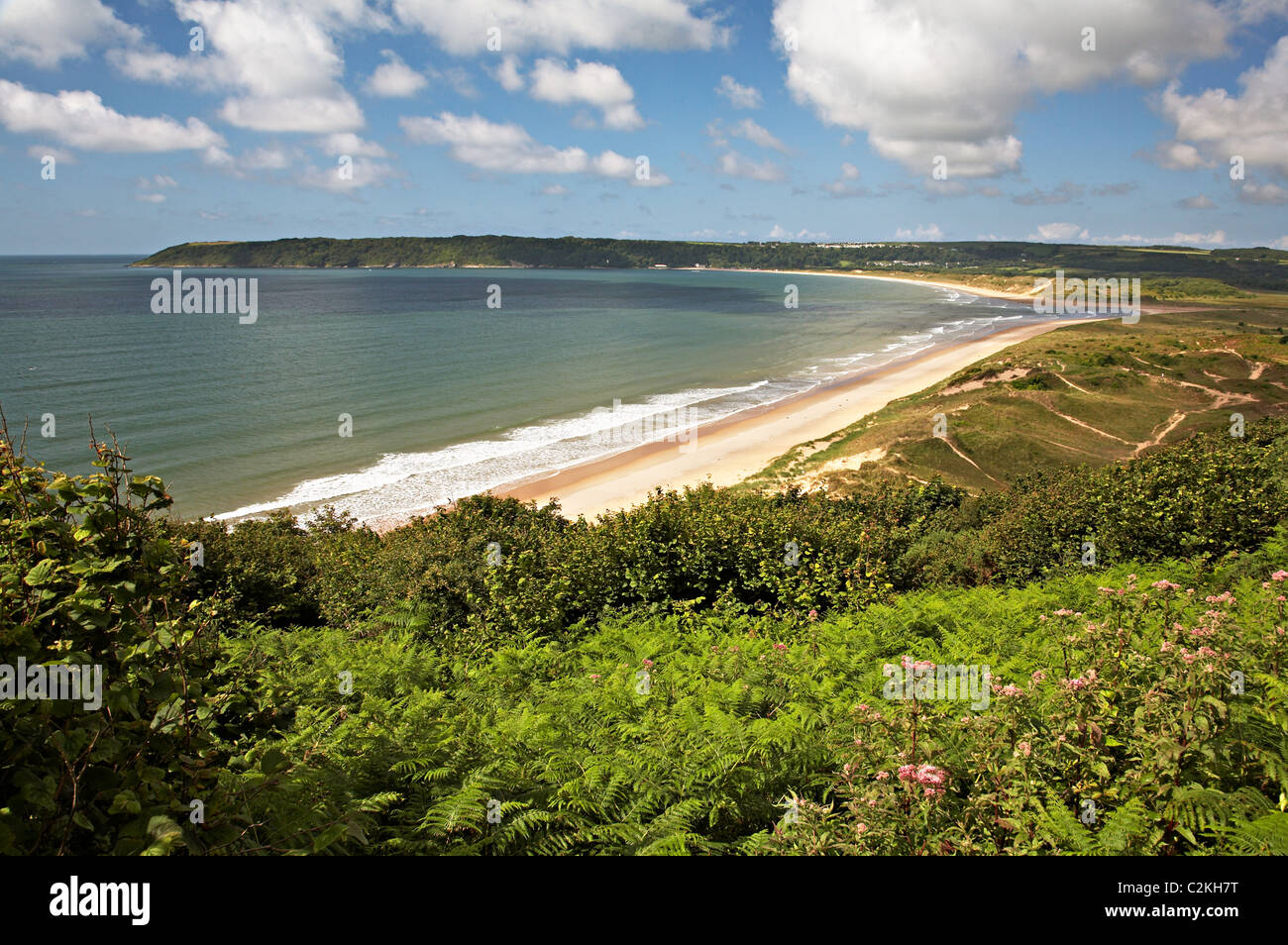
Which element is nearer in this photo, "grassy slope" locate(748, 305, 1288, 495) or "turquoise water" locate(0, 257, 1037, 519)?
"grassy slope" locate(748, 305, 1288, 495)

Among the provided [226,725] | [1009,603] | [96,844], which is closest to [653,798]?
[226,725]

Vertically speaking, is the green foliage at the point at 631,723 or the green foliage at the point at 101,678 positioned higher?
the green foliage at the point at 101,678

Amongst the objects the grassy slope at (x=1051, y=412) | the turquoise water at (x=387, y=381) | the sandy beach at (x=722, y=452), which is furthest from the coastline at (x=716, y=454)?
the grassy slope at (x=1051, y=412)

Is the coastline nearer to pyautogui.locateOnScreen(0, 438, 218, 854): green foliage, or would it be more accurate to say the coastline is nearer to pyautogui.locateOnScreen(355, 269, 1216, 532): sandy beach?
pyautogui.locateOnScreen(355, 269, 1216, 532): sandy beach

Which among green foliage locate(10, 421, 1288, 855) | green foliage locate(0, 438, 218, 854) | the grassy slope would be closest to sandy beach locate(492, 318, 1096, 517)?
the grassy slope

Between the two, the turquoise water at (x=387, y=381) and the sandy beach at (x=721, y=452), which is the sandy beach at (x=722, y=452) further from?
the turquoise water at (x=387, y=381)

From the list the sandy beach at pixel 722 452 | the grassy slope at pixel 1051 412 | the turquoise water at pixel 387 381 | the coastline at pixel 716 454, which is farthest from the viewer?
the turquoise water at pixel 387 381
